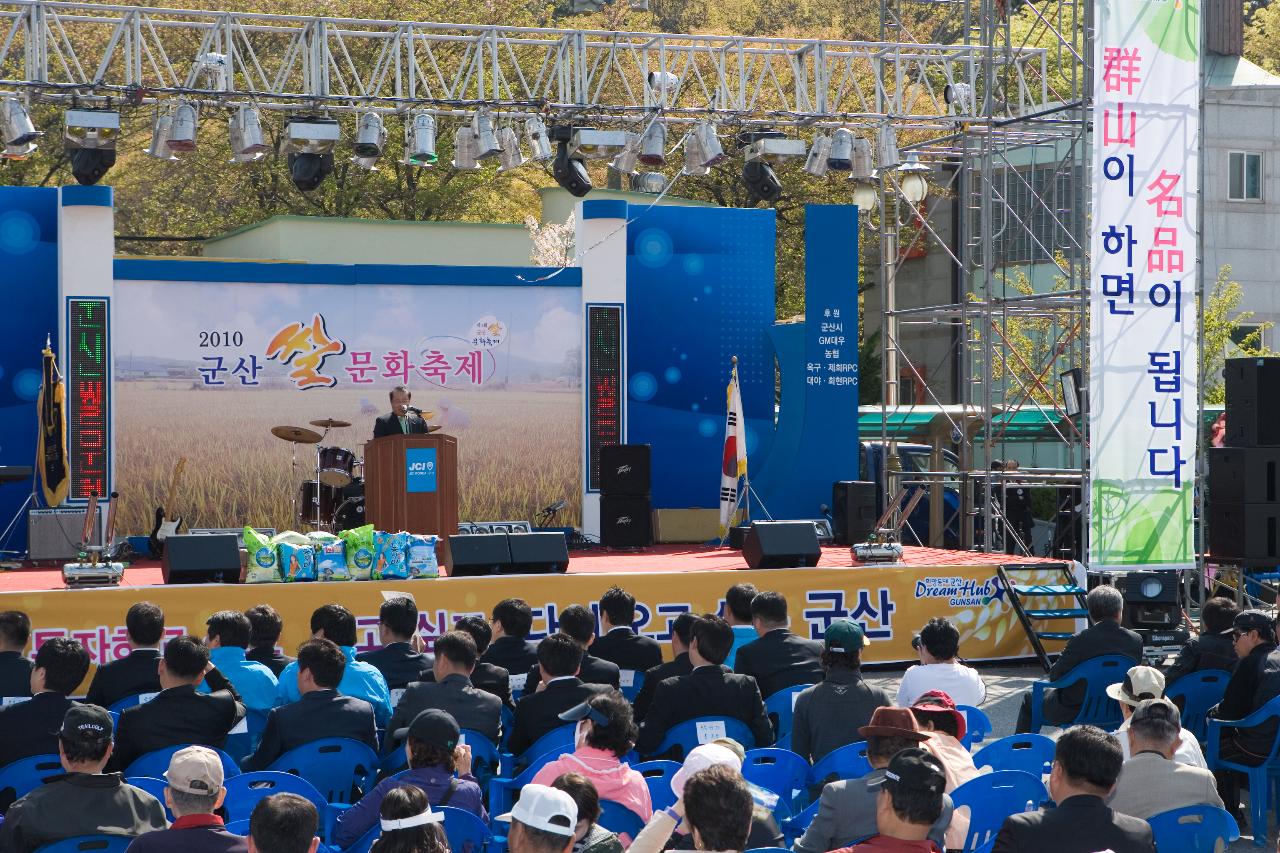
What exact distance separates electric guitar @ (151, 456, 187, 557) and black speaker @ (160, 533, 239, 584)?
333 centimetres

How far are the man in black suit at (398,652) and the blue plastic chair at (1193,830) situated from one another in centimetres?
330

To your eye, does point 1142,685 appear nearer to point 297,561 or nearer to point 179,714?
point 179,714

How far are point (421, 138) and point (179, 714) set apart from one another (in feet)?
30.0

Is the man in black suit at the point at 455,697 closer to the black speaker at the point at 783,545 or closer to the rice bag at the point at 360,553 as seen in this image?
the rice bag at the point at 360,553

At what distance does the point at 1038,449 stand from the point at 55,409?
714 inches

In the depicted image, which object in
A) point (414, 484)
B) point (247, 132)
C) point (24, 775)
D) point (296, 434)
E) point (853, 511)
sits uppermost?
point (247, 132)

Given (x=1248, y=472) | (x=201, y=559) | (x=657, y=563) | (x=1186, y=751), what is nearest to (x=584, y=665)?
(x=1186, y=751)

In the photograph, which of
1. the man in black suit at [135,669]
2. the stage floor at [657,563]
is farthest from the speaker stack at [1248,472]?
the man in black suit at [135,669]

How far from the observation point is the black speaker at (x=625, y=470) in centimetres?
1459

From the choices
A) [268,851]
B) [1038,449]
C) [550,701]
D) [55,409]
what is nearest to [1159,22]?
[550,701]

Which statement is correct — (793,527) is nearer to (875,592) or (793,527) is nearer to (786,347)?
(875,592)

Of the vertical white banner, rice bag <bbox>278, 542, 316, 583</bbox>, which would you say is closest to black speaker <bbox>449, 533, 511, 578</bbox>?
rice bag <bbox>278, 542, 316, 583</bbox>

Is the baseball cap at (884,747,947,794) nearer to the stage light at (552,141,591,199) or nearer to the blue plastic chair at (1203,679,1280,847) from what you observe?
the blue plastic chair at (1203,679,1280,847)

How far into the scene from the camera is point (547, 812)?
3.61 metres
